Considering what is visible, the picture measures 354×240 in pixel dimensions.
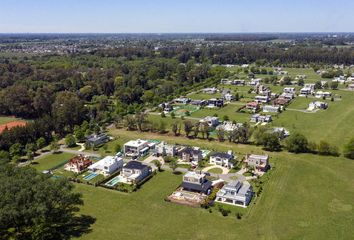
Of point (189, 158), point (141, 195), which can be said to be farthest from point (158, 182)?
point (189, 158)

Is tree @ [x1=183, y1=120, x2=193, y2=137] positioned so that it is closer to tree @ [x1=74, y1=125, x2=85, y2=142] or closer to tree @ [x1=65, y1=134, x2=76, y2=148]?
tree @ [x1=74, y1=125, x2=85, y2=142]

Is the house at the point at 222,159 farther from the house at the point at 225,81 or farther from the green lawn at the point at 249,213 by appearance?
the house at the point at 225,81

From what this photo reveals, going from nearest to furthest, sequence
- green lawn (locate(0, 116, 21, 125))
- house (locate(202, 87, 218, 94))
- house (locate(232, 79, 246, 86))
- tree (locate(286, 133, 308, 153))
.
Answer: tree (locate(286, 133, 308, 153)) → green lawn (locate(0, 116, 21, 125)) → house (locate(202, 87, 218, 94)) → house (locate(232, 79, 246, 86))

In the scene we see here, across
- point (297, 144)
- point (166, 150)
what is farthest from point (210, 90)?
point (297, 144)

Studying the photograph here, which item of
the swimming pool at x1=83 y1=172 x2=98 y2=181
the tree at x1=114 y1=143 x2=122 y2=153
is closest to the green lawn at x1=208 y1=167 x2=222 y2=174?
the tree at x1=114 y1=143 x2=122 y2=153

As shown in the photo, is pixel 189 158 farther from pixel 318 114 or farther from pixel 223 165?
pixel 318 114
